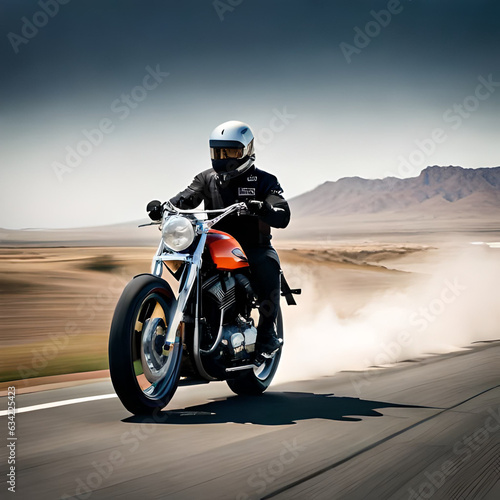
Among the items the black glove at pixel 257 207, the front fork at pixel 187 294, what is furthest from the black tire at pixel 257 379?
the black glove at pixel 257 207

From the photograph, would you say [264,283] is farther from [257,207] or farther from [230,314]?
[257,207]

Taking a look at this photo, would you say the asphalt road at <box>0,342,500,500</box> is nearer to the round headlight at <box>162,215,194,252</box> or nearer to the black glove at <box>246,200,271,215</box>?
the round headlight at <box>162,215,194,252</box>

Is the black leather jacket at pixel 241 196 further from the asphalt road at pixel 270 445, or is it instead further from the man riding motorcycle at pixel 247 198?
the asphalt road at pixel 270 445

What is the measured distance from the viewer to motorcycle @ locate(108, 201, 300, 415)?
5215 millimetres

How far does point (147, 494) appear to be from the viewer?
12.4 feet

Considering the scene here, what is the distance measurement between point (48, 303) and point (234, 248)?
18429 millimetres

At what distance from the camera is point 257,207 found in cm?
602

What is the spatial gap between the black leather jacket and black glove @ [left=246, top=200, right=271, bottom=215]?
36 cm

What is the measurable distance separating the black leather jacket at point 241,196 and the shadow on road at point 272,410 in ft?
4.42

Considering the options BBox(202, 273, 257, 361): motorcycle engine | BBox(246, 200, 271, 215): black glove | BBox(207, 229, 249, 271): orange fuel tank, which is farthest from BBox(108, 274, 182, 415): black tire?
BBox(246, 200, 271, 215): black glove

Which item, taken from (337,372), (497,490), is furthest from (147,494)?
(337,372)

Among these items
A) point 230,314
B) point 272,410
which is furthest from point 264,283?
point 272,410

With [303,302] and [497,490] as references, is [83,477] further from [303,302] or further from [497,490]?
[303,302]

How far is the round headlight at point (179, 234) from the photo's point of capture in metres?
5.62
